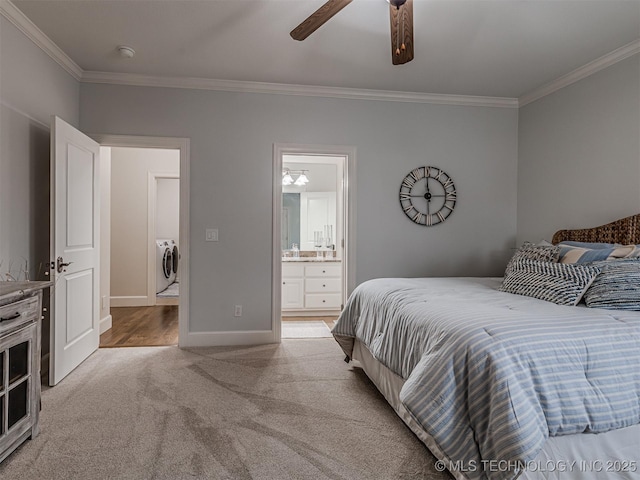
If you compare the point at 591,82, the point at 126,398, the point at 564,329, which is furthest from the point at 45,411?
the point at 591,82

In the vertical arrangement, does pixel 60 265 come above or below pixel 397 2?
below

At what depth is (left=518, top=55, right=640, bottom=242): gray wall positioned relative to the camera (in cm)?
301

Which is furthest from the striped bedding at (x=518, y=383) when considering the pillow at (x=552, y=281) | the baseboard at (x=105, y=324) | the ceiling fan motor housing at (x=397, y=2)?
the baseboard at (x=105, y=324)

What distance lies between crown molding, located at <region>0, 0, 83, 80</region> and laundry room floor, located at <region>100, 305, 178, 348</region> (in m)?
2.49

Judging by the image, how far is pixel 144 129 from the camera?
3.68m

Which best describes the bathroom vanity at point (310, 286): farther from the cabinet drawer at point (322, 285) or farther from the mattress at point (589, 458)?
the mattress at point (589, 458)

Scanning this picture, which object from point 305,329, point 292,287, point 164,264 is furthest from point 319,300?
point 164,264

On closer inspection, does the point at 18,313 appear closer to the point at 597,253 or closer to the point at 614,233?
the point at 597,253

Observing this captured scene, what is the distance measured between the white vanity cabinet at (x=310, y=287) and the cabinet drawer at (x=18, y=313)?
3211mm

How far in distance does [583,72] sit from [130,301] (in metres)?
6.03

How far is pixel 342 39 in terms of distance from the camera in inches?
116

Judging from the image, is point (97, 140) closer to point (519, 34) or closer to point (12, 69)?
point (12, 69)

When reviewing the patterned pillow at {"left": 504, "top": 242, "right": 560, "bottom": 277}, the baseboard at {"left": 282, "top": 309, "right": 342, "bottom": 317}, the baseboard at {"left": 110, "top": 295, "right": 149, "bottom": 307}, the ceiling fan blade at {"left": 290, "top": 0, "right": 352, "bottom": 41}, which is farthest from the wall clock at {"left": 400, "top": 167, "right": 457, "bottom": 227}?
the baseboard at {"left": 110, "top": 295, "right": 149, "bottom": 307}

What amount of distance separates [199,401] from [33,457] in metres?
0.87
